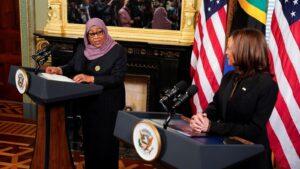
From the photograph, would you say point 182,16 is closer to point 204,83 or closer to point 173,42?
point 173,42

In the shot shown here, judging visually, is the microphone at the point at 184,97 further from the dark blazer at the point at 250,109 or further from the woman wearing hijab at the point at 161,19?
the woman wearing hijab at the point at 161,19

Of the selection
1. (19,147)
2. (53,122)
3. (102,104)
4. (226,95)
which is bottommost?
(19,147)

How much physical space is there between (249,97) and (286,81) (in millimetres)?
1445

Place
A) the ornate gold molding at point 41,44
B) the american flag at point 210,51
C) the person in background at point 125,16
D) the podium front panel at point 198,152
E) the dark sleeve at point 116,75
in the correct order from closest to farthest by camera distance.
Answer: the podium front panel at point 198,152, the dark sleeve at point 116,75, the american flag at point 210,51, the person in background at point 125,16, the ornate gold molding at point 41,44

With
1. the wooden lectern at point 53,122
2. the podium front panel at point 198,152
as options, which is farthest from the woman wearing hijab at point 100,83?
the podium front panel at point 198,152

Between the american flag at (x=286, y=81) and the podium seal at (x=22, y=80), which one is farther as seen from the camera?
the american flag at (x=286, y=81)

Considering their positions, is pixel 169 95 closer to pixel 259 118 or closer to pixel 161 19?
pixel 259 118

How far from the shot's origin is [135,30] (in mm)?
4535

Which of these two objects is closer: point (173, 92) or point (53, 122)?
point (173, 92)

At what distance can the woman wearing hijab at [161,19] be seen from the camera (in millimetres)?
4402

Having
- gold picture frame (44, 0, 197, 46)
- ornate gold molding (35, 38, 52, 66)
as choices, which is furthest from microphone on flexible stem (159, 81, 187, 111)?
ornate gold molding (35, 38, 52, 66)

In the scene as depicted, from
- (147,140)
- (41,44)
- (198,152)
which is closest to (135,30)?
(41,44)

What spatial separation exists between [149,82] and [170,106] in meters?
2.86

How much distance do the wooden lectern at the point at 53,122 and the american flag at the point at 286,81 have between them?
159 centimetres
